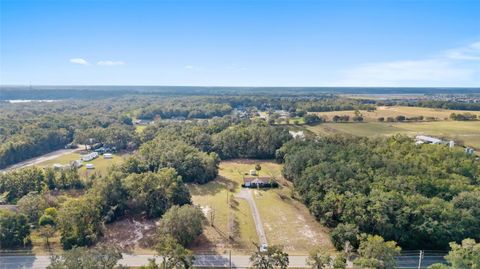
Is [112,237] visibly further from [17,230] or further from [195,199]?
[195,199]

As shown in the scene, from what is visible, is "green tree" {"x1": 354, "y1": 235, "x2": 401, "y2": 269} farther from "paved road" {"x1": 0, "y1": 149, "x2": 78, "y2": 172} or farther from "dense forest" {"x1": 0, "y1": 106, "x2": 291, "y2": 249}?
"paved road" {"x1": 0, "y1": 149, "x2": 78, "y2": 172}

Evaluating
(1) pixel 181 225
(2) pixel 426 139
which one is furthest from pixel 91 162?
(2) pixel 426 139

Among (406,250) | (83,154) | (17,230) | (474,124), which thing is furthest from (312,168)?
(474,124)

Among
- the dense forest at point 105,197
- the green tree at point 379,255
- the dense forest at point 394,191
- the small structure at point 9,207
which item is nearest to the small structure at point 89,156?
the dense forest at point 105,197

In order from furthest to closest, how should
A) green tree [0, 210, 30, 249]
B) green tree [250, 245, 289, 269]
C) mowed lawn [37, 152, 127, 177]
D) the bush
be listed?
mowed lawn [37, 152, 127, 177] → the bush → green tree [0, 210, 30, 249] → green tree [250, 245, 289, 269]

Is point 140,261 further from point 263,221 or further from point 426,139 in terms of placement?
Result: point 426,139

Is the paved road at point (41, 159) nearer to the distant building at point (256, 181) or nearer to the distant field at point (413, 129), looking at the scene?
the distant building at point (256, 181)

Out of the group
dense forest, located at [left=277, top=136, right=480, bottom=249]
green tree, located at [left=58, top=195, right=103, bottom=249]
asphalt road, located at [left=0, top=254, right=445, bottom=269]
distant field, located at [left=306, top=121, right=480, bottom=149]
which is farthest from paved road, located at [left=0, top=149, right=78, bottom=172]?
distant field, located at [left=306, top=121, right=480, bottom=149]
